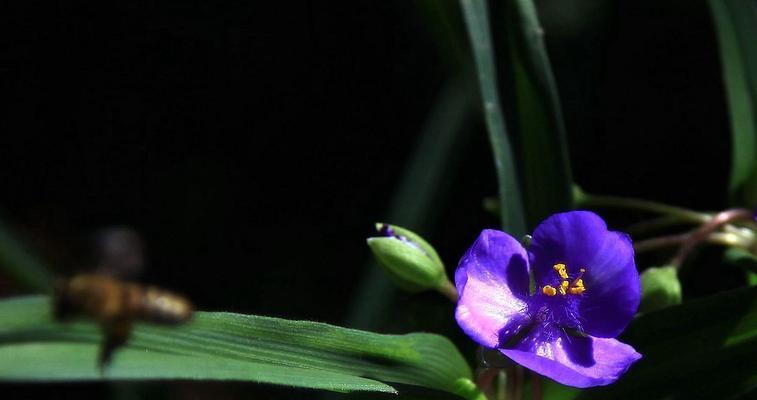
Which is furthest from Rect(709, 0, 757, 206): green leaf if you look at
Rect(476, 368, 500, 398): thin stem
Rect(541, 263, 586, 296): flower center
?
Rect(476, 368, 500, 398): thin stem

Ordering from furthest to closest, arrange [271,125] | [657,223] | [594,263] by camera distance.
A: [271,125] < [657,223] < [594,263]

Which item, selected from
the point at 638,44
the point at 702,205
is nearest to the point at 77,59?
the point at 638,44

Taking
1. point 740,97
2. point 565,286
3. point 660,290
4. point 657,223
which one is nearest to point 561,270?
point 565,286

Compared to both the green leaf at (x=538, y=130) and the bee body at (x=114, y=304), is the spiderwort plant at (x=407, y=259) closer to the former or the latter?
the green leaf at (x=538, y=130)

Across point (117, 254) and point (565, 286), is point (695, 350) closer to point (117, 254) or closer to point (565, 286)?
point (565, 286)

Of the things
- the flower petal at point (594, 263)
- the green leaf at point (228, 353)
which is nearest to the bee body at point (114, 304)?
the green leaf at point (228, 353)

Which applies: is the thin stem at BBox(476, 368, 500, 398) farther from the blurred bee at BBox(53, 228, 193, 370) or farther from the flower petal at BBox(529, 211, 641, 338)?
the blurred bee at BBox(53, 228, 193, 370)

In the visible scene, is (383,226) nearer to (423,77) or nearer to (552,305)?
(552,305)
